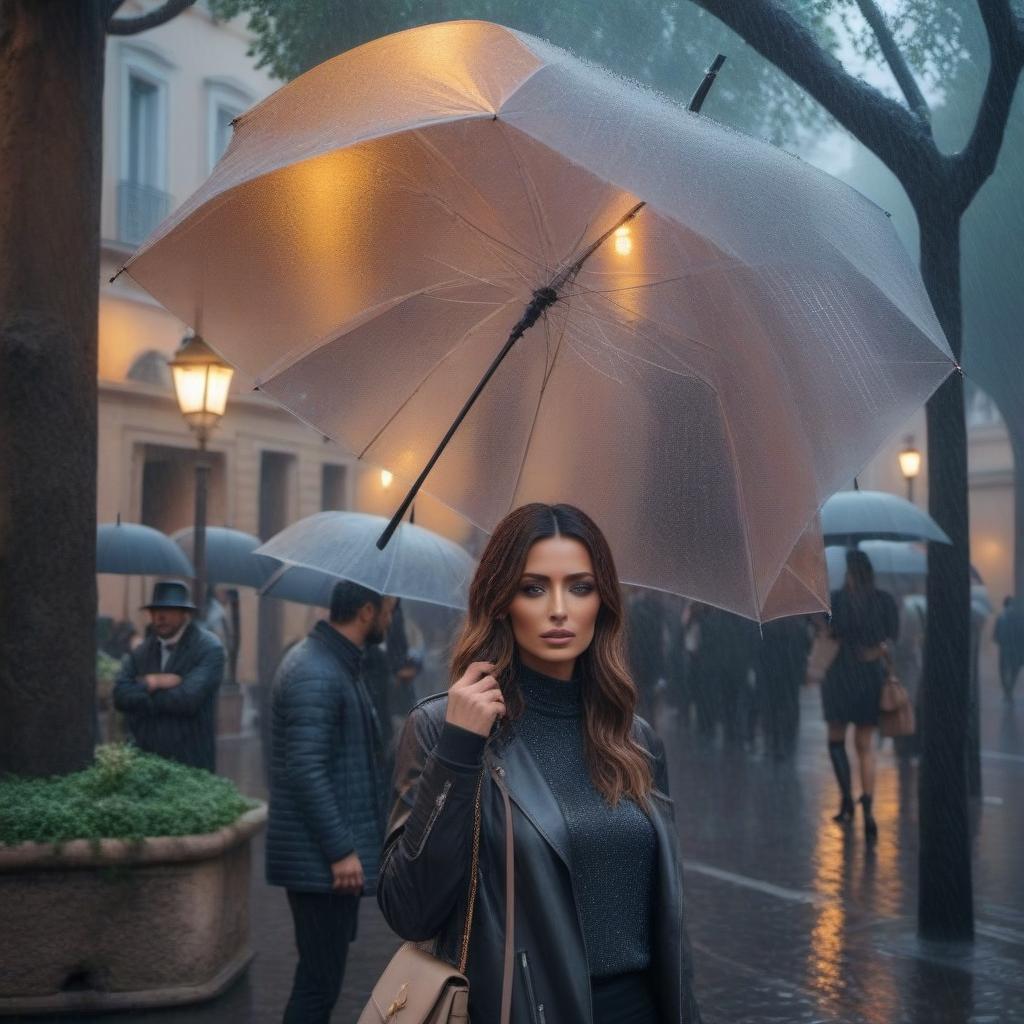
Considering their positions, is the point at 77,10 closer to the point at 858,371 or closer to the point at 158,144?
the point at 858,371

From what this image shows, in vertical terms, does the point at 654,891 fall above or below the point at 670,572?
below

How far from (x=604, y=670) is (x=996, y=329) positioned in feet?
93.6

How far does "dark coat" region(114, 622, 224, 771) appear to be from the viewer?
8398 mm

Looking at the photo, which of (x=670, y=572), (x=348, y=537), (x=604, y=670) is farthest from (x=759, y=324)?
(x=348, y=537)

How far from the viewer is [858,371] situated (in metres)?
3.85

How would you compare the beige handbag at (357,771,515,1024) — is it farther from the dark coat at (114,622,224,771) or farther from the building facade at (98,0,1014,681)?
the building facade at (98,0,1014,681)

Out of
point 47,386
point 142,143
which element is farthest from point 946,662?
point 142,143

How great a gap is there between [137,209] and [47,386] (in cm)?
2116

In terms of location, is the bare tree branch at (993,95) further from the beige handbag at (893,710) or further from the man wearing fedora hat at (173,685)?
the beige handbag at (893,710)

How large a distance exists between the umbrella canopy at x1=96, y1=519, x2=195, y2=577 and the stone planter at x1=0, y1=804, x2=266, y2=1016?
18.5 ft

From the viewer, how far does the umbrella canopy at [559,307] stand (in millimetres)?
3518

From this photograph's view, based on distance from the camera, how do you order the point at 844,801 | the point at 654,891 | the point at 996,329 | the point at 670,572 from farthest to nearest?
the point at 996,329
the point at 844,801
the point at 670,572
the point at 654,891

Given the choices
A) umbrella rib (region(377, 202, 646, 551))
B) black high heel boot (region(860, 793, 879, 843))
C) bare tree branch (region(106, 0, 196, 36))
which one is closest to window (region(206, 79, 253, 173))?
bare tree branch (region(106, 0, 196, 36))

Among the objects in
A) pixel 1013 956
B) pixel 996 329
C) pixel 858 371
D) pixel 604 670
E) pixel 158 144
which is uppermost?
pixel 158 144
